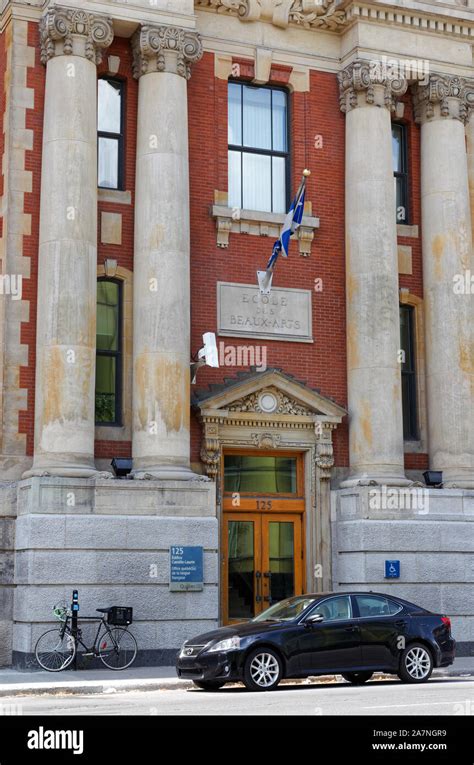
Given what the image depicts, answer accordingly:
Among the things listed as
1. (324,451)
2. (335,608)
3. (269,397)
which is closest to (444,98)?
(269,397)

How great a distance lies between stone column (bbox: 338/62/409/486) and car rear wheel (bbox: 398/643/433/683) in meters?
6.13

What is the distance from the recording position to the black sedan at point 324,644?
731 inches

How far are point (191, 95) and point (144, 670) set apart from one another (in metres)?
12.3

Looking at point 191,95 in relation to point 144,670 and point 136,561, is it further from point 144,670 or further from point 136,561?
point 144,670

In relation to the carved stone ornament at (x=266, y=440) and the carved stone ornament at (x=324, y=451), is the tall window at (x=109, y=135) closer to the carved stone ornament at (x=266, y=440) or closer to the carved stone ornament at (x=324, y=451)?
the carved stone ornament at (x=266, y=440)

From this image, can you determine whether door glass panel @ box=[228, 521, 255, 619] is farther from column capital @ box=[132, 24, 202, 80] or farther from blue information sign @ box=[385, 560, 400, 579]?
column capital @ box=[132, 24, 202, 80]

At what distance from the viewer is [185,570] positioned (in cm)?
2353

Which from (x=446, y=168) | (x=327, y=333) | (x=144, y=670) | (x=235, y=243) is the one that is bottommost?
(x=144, y=670)

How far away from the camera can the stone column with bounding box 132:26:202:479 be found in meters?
24.4

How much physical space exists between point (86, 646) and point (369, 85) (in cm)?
1379

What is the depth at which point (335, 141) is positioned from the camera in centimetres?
2833

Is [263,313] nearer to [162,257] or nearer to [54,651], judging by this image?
[162,257]

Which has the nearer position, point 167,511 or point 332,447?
point 167,511

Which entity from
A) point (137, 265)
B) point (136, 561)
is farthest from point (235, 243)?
point (136, 561)
